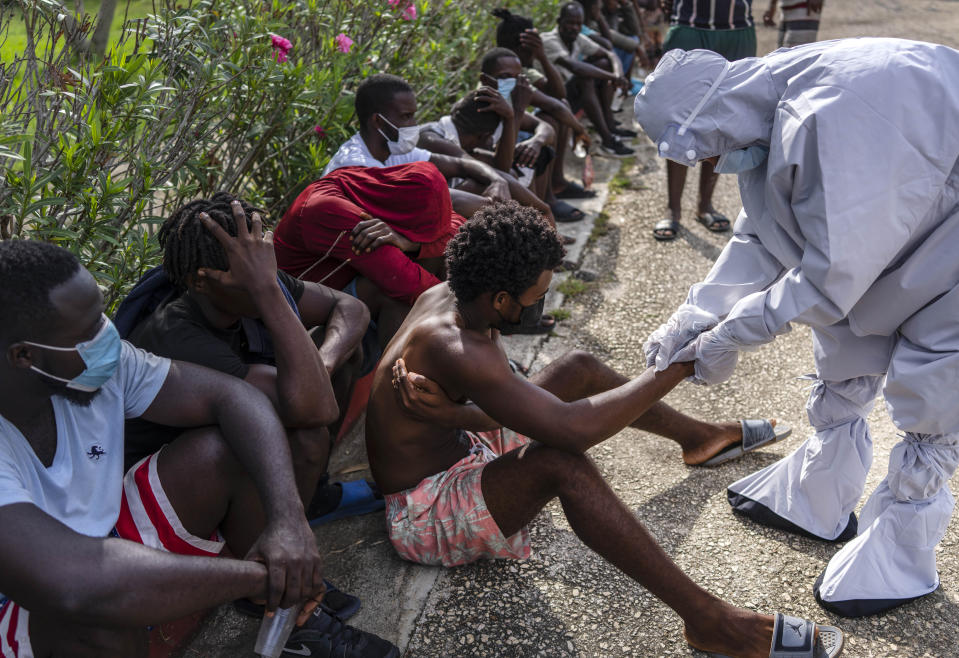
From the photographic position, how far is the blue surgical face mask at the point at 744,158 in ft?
7.86

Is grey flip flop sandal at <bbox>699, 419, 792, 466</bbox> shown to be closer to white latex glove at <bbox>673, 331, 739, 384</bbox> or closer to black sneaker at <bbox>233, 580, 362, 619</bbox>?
white latex glove at <bbox>673, 331, 739, 384</bbox>

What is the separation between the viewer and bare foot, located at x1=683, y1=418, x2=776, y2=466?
324cm

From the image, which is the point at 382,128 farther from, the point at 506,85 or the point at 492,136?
the point at 506,85

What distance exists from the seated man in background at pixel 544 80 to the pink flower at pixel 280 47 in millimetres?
2264

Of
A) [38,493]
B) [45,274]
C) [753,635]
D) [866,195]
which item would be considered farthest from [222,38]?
[753,635]

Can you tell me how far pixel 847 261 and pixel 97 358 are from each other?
1781 millimetres

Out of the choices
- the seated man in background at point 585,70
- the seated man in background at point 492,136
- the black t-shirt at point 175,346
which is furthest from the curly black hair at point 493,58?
the black t-shirt at point 175,346

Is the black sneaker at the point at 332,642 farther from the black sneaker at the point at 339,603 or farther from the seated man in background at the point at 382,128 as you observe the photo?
the seated man in background at the point at 382,128

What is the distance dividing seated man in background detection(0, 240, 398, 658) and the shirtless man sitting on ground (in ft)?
1.36

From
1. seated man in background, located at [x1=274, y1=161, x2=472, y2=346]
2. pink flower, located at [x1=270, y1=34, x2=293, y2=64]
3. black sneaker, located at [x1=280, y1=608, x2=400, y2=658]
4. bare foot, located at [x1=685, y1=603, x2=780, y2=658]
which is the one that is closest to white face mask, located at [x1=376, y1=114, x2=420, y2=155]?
seated man in background, located at [x1=274, y1=161, x2=472, y2=346]

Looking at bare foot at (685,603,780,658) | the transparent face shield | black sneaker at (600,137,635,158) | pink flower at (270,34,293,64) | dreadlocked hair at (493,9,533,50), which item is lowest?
black sneaker at (600,137,635,158)

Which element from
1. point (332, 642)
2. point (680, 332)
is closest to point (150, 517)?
point (332, 642)

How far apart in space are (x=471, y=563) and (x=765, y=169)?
4.81 feet

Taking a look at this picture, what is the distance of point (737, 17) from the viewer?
545 centimetres
